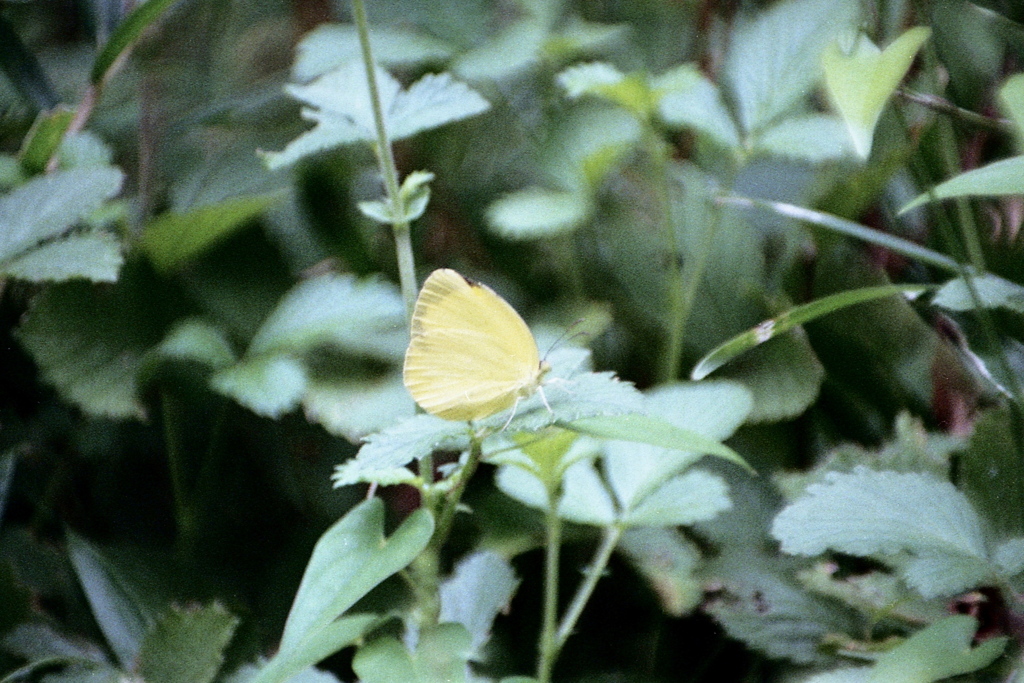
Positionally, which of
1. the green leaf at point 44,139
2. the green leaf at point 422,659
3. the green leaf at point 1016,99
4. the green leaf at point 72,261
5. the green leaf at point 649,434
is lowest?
the green leaf at point 422,659

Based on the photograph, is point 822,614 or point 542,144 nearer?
point 822,614

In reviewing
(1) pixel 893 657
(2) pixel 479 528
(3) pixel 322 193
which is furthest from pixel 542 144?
(1) pixel 893 657

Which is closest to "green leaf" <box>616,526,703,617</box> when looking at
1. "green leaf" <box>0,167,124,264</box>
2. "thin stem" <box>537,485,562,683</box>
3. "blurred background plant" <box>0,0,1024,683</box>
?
"blurred background plant" <box>0,0,1024,683</box>

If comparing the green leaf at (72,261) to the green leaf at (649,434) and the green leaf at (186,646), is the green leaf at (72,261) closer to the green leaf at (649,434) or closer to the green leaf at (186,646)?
the green leaf at (186,646)

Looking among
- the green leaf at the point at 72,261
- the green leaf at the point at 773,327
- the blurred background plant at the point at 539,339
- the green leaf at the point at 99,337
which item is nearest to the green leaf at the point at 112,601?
the blurred background plant at the point at 539,339

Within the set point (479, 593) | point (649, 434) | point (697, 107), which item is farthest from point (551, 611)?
point (697, 107)

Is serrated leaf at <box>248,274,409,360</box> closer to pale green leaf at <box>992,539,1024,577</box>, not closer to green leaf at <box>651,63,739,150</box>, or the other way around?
green leaf at <box>651,63,739,150</box>

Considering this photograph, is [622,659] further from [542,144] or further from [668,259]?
[542,144]
